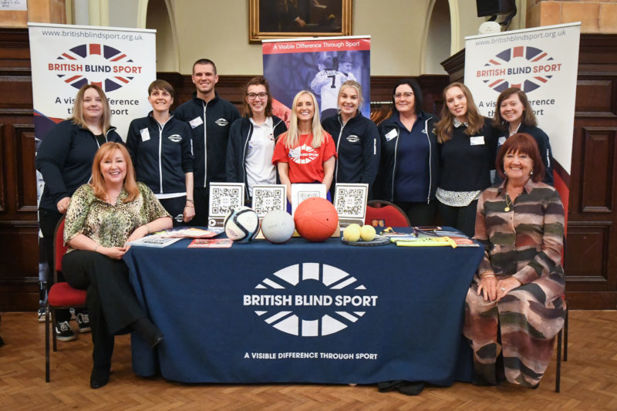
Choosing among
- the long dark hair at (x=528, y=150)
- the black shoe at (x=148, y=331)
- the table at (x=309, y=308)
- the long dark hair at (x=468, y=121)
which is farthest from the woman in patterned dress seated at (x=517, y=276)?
the black shoe at (x=148, y=331)

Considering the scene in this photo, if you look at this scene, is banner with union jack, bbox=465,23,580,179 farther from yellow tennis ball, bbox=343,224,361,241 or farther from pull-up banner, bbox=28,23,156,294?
pull-up banner, bbox=28,23,156,294

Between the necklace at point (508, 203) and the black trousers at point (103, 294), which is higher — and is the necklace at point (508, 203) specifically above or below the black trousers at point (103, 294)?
above

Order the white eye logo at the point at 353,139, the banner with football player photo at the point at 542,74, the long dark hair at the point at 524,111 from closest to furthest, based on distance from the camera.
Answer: the long dark hair at the point at 524,111 < the white eye logo at the point at 353,139 < the banner with football player photo at the point at 542,74

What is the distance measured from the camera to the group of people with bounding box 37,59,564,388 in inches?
99.0

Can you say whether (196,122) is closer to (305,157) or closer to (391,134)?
(305,157)

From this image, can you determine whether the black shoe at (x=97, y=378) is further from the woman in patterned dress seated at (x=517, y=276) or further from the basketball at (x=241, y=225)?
the woman in patterned dress seated at (x=517, y=276)

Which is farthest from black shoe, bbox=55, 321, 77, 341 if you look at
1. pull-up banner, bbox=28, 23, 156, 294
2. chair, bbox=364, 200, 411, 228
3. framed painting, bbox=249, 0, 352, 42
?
framed painting, bbox=249, 0, 352, 42

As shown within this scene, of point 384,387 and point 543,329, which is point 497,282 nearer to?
point 543,329

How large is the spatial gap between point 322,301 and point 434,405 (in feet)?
2.37

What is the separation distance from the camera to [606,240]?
14.1 feet

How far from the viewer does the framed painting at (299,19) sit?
286 inches

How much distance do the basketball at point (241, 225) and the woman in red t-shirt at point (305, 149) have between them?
33.0 inches

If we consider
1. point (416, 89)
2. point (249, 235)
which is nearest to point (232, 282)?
point (249, 235)

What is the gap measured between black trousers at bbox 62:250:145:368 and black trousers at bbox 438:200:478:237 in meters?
2.14
